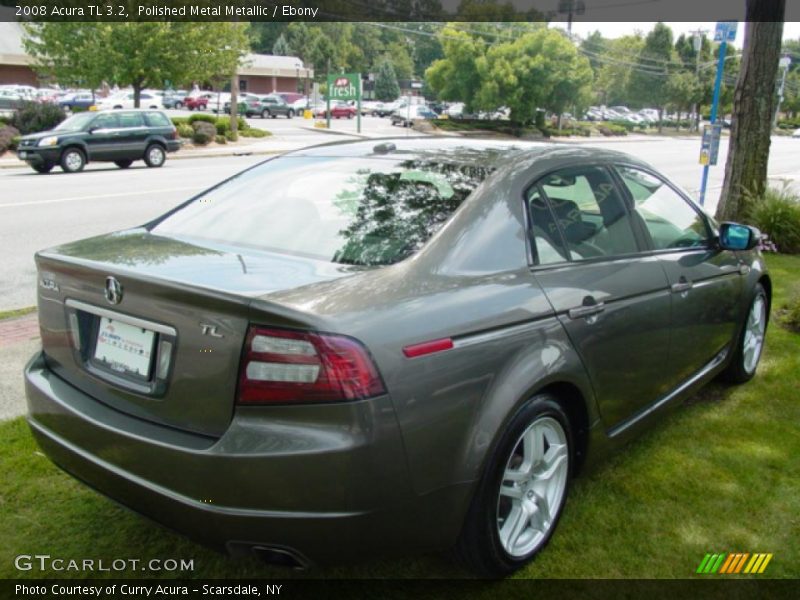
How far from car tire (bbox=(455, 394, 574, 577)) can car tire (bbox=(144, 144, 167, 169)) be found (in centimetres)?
1963

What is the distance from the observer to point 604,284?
10.6 feet

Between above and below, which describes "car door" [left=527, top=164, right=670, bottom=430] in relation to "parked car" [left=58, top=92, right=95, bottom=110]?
below

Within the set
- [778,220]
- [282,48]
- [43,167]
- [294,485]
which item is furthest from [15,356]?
[282,48]

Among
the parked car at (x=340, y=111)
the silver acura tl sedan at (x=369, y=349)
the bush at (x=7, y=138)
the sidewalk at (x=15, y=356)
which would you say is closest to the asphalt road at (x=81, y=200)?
the sidewalk at (x=15, y=356)

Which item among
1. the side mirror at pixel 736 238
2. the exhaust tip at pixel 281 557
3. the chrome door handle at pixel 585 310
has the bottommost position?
the exhaust tip at pixel 281 557

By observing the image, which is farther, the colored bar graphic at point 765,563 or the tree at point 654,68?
the tree at point 654,68

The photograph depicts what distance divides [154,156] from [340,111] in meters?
39.6

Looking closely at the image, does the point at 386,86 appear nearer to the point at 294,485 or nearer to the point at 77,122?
the point at 77,122

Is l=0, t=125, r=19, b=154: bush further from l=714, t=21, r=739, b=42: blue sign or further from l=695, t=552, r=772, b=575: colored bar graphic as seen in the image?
l=695, t=552, r=772, b=575: colored bar graphic

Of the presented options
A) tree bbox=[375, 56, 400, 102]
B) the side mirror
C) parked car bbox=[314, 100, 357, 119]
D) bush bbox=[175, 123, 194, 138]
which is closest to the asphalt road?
bush bbox=[175, 123, 194, 138]

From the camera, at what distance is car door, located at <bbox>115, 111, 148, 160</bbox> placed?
65.2 feet

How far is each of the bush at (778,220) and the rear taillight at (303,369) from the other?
342 inches

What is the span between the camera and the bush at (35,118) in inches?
988
